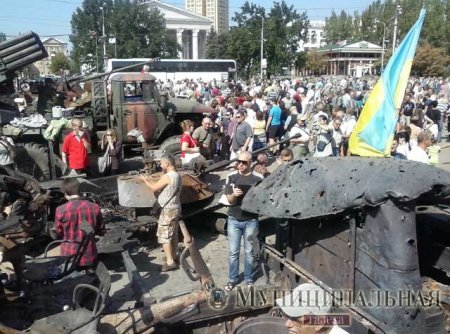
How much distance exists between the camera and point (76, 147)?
29.9 ft

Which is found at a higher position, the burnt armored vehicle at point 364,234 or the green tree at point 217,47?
the green tree at point 217,47

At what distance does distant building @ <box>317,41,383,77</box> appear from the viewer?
89.4 metres

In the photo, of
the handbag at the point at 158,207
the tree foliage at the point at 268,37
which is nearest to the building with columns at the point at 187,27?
the tree foliage at the point at 268,37

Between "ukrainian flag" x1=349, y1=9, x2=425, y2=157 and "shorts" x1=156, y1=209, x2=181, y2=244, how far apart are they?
8.31ft

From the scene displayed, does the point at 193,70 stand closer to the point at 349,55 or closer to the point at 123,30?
the point at 123,30

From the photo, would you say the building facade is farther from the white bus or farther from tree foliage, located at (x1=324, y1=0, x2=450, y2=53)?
the white bus

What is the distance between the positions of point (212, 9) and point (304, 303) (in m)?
149

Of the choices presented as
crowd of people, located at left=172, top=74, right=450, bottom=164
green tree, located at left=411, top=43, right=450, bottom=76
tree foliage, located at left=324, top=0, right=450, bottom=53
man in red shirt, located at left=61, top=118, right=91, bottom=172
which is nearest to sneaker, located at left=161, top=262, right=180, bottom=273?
crowd of people, located at left=172, top=74, right=450, bottom=164

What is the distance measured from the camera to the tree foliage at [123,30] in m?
56.9

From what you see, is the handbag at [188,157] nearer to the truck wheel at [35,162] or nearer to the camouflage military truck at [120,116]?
the camouflage military truck at [120,116]

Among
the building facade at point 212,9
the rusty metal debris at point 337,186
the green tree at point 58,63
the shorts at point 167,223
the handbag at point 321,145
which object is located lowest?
the shorts at point 167,223

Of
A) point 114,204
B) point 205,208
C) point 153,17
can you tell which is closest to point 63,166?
point 114,204

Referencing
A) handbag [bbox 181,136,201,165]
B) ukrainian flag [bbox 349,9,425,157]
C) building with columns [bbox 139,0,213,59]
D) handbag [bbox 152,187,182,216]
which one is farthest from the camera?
building with columns [bbox 139,0,213,59]

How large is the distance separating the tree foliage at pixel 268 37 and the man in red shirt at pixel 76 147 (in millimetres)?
43864
